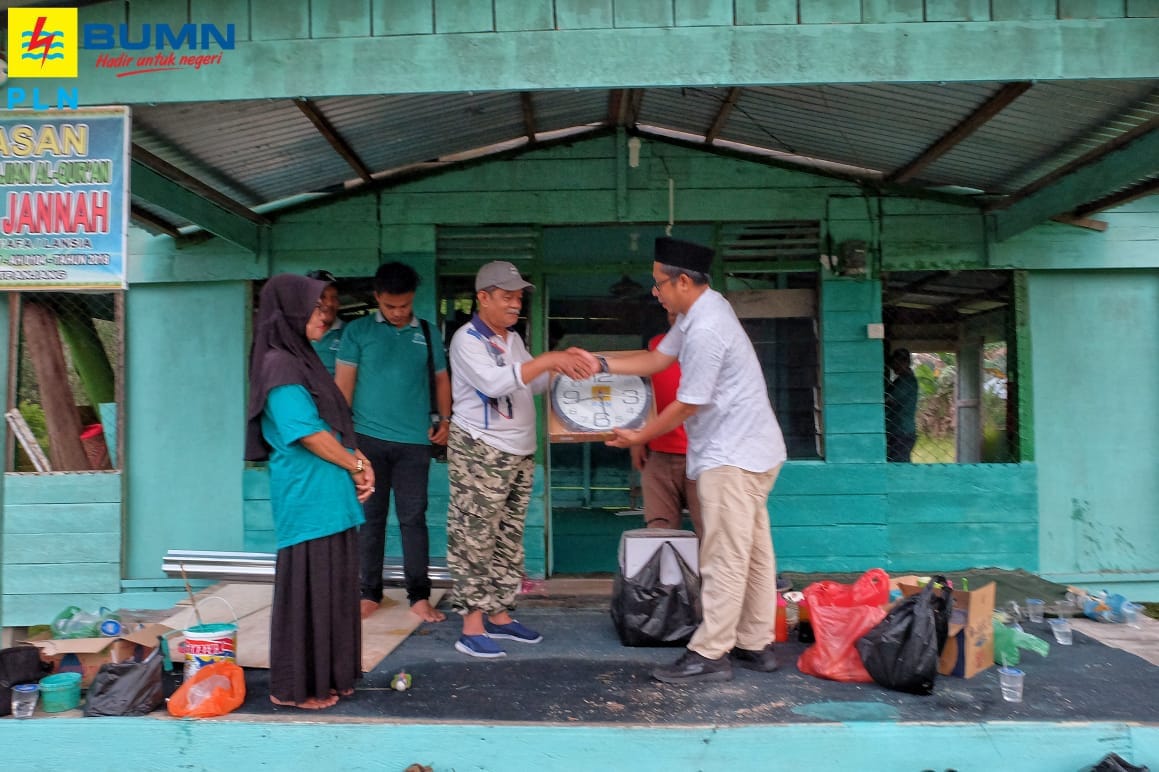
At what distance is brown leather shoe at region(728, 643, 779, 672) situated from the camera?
12.7 feet

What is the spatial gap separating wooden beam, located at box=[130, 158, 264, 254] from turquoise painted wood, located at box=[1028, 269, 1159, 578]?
5719mm

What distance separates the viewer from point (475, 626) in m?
4.10

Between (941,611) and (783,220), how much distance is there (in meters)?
3.51

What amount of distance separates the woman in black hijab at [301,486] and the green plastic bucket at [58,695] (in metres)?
0.84

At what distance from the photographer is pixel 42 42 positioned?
365 centimetres

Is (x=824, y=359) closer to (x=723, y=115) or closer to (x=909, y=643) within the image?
(x=723, y=115)

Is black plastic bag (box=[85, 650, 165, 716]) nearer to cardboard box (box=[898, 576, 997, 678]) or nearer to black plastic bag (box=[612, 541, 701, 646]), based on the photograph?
black plastic bag (box=[612, 541, 701, 646])

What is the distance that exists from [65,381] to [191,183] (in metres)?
2.18

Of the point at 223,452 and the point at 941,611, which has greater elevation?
the point at 223,452

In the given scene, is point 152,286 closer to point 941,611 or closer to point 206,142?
point 206,142

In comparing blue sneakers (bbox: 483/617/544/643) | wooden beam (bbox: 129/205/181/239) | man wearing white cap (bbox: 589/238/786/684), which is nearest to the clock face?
man wearing white cap (bbox: 589/238/786/684)

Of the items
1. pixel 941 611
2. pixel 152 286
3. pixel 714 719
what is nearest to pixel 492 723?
pixel 714 719

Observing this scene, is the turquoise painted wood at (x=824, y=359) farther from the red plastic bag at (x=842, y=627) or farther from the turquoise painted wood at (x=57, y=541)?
the red plastic bag at (x=842, y=627)

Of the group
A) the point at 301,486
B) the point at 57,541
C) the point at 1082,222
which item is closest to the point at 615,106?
the point at 1082,222
